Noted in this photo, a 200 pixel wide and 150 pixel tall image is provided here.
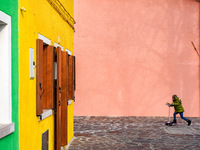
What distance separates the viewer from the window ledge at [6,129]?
151 inches

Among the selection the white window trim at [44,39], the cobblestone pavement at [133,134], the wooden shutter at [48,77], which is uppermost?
the white window trim at [44,39]

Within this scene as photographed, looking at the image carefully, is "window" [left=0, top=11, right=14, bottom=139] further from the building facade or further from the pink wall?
the pink wall

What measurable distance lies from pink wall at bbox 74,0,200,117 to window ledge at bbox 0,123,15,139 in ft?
37.7

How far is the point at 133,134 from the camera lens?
10.8 meters

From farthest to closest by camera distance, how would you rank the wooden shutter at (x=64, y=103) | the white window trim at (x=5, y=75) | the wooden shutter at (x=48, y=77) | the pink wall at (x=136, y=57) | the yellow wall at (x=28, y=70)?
the pink wall at (x=136, y=57) < the wooden shutter at (x=64, y=103) < the wooden shutter at (x=48, y=77) < the yellow wall at (x=28, y=70) < the white window trim at (x=5, y=75)

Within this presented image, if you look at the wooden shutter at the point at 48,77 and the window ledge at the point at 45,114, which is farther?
the wooden shutter at the point at 48,77

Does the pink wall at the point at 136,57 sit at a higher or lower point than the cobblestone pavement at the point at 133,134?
higher

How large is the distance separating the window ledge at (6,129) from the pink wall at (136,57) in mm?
11486

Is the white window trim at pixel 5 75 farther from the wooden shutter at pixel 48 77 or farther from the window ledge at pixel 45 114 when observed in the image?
the wooden shutter at pixel 48 77


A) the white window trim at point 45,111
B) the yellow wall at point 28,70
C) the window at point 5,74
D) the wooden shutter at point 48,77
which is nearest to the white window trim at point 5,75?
the window at point 5,74

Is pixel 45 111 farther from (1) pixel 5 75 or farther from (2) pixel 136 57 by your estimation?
(2) pixel 136 57

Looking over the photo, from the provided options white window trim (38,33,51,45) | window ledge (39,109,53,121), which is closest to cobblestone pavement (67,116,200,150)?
window ledge (39,109,53,121)

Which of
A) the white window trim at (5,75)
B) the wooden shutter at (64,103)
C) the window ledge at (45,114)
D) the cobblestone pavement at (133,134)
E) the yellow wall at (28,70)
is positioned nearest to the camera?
the white window trim at (5,75)

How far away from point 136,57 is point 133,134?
571 centimetres
